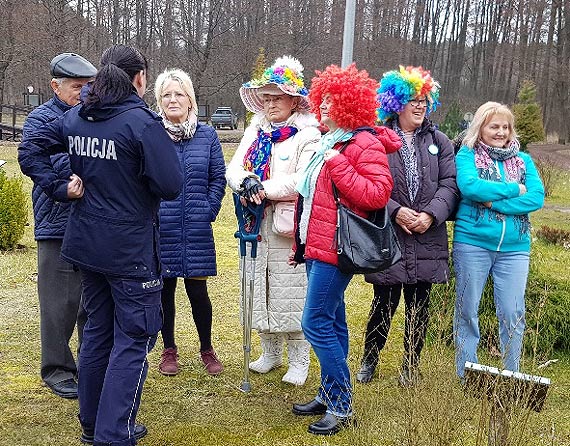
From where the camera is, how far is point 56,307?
12.8 ft

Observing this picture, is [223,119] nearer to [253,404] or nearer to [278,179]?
[278,179]

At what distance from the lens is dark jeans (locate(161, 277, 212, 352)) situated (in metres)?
4.30

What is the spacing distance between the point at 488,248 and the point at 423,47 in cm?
4988

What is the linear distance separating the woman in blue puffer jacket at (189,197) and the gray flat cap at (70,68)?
51cm

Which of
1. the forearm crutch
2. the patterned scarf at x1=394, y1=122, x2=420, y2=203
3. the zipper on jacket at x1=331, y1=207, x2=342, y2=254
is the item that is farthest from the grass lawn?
the patterned scarf at x1=394, y1=122, x2=420, y2=203

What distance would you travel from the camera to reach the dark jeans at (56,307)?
384cm

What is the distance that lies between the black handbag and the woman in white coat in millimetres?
679

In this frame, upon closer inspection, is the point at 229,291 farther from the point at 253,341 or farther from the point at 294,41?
the point at 294,41

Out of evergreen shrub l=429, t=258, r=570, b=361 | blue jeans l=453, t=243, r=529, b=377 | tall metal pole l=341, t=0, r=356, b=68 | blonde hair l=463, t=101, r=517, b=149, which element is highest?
tall metal pole l=341, t=0, r=356, b=68

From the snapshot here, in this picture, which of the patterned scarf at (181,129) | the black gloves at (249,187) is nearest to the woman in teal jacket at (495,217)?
the black gloves at (249,187)

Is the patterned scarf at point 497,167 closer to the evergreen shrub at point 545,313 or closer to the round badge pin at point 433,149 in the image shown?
the round badge pin at point 433,149

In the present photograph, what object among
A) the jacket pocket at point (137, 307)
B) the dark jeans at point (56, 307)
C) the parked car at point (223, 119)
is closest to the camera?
the jacket pocket at point (137, 307)

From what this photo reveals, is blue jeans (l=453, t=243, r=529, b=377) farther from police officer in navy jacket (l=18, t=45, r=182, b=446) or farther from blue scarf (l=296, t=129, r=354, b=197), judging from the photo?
police officer in navy jacket (l=18, t=45, r=182, b=446)

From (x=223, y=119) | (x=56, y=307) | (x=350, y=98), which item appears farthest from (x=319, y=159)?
(x=223, y=119)
